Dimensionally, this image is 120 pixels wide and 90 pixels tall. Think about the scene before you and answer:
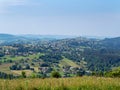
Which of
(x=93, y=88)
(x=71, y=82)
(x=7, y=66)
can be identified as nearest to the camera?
Result: (x=93, y=88)

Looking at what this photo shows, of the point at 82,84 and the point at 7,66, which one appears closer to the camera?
the point at 82,84

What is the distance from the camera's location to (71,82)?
38.3ft

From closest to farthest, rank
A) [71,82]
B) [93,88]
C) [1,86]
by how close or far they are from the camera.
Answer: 1. [1,86]
2. [93,88]
3. [71,82]

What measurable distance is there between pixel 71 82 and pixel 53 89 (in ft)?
4.79

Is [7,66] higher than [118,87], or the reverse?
[118,87]

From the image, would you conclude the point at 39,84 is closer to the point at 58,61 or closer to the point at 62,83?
the point at 62,83

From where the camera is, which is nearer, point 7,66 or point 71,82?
point 71,82

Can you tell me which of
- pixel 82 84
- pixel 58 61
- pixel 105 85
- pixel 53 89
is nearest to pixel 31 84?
pixel 53 89

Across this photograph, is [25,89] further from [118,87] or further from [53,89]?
[118,87]

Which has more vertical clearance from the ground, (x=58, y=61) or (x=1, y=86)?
(x=1, y=86)

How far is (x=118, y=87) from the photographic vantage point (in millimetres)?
11469

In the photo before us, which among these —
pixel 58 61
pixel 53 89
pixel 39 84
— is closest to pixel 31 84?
pixel 39 84

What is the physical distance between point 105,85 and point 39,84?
8.41 feet

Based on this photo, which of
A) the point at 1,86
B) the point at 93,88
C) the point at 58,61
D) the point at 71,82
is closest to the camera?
the point at 1,86
